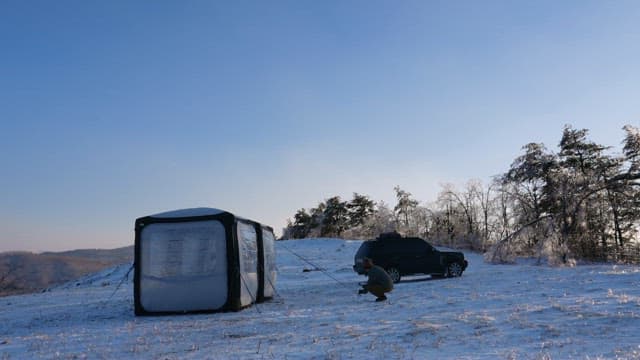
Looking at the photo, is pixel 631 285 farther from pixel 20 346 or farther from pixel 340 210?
pixel 340 210

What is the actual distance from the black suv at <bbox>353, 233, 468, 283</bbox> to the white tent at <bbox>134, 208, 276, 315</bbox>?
7661mm

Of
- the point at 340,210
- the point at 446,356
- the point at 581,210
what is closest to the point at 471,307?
the point at 446,356

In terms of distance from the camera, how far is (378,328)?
909 cm

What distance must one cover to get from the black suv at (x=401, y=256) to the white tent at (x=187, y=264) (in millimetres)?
7661

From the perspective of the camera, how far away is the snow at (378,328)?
7.12m

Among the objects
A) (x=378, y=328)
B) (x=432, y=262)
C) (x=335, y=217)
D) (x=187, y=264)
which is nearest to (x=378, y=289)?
(x=378, y=328)

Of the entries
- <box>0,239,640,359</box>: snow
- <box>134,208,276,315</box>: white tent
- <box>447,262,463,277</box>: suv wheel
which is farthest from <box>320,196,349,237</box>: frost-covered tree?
<box>134,208,276,315</box>: white tent

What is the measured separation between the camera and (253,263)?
14945mm

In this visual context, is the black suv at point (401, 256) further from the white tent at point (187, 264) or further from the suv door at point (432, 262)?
the white tent at point (187, 264)

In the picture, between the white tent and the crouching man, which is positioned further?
the crouching man

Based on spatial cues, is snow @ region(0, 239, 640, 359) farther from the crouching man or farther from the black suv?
the black suv

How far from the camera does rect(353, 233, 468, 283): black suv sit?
20.2 metres

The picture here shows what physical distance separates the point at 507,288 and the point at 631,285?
10.4 feet

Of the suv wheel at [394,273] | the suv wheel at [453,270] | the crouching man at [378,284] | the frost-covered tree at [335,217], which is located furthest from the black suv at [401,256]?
the frost-covered tree at [335,217]
